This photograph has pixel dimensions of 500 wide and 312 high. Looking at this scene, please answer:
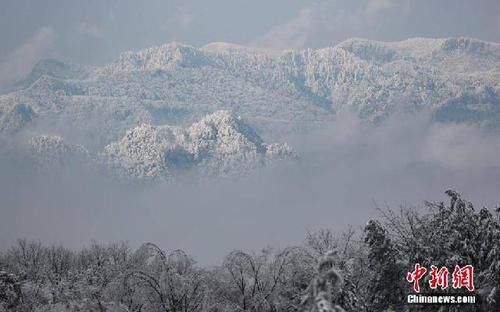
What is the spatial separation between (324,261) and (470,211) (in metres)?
22.6

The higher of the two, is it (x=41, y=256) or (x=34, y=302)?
(x=41, y=256)

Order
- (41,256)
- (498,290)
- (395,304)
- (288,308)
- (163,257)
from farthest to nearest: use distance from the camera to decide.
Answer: (41,256), (288,308), (163,257), (395,304), (498,290)

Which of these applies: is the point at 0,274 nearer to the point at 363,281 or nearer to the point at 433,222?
the point at 433,222

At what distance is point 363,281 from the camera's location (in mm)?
66312

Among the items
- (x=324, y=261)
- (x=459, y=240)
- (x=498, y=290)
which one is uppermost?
(x=459, y=240)

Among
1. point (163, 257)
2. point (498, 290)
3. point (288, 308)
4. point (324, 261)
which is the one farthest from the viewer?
point (288, 308)

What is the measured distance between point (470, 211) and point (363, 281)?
941 inches

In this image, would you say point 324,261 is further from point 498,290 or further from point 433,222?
point 433,222

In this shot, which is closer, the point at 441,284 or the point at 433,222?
the point at 441,284

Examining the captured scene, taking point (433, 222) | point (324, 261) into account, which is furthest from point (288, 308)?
point (324, 261)

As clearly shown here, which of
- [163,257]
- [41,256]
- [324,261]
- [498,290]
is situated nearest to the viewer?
[324,261]

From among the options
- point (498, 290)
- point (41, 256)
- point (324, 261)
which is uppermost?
point (41, 256)

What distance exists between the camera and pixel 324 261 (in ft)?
83.5

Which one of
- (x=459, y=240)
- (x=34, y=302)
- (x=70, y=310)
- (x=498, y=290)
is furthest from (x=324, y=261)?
(x=34, y=302)
